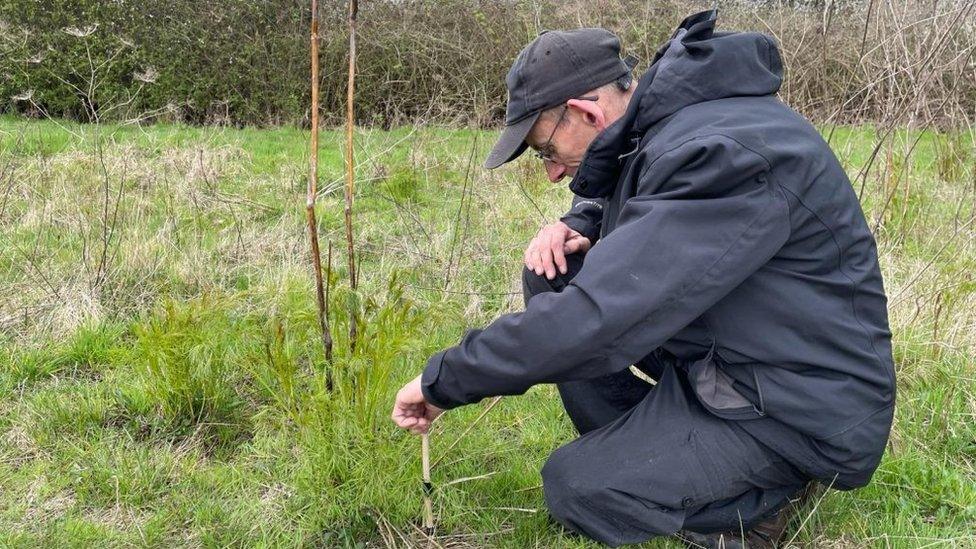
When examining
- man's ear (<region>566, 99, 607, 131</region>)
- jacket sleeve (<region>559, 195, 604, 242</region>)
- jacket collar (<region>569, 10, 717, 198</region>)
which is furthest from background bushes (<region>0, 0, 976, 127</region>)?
jacket collar (<region>569, 10, 717, 198</region>)

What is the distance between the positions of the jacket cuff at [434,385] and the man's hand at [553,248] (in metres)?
0.81

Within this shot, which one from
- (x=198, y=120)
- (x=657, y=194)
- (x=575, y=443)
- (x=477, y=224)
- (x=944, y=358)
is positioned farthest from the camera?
(x=198, y=120)

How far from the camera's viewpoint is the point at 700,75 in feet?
6.33

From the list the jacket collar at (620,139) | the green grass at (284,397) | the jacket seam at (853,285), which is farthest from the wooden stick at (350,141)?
the jacket seam at (853,285)

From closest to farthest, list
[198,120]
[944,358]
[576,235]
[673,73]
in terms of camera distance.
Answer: [673,73] → [576,235] → [944,358] → [198,120]

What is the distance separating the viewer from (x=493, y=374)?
1.84 metres

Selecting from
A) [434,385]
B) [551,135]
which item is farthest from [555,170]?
[434,385]

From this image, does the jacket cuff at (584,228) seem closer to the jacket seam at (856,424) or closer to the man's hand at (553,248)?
the man's hand at (553,248)

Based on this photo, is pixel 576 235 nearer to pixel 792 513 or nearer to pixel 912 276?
pixel 792 513

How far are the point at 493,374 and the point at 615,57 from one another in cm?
107

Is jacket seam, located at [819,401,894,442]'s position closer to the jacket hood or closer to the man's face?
the jacket hood

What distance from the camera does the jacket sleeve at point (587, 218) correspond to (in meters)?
2.87

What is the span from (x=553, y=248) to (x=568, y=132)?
504 millimetres

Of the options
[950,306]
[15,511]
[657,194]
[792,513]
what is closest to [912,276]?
[950,306]
